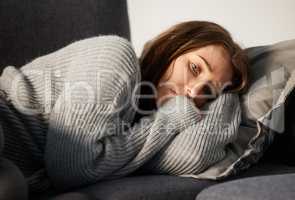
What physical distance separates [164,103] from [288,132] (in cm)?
33

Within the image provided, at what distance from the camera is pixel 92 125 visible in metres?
0.88

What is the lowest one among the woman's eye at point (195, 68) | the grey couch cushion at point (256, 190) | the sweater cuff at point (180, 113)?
the grey couch cushion at point (256, 190)

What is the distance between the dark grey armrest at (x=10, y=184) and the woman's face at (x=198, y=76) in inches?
23.2

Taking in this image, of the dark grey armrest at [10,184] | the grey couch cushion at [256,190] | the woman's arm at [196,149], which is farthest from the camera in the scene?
the woman's arm at [196,149]

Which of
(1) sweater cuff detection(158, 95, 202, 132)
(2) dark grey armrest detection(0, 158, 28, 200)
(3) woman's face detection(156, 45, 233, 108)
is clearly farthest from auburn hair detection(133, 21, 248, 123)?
(2) dark grey armrest detection(0, 158, 28, 200)

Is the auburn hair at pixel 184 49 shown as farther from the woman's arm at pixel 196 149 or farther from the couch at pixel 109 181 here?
the woman's arm at pixel 196 149

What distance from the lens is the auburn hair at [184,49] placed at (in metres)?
1.22

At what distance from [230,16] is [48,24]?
0.78 metres

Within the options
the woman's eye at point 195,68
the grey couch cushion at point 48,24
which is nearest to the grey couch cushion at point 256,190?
the woman's eye at point 195,68

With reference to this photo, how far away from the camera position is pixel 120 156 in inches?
36.2

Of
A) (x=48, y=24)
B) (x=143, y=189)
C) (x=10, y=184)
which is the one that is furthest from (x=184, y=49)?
(x=10, y=184)

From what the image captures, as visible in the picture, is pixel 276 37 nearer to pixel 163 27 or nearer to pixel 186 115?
pixel 163 27

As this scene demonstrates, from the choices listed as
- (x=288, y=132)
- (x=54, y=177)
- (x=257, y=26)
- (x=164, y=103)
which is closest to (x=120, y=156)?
(x=54, y=177)

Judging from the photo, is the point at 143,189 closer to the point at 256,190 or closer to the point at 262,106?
the point at 256,190
